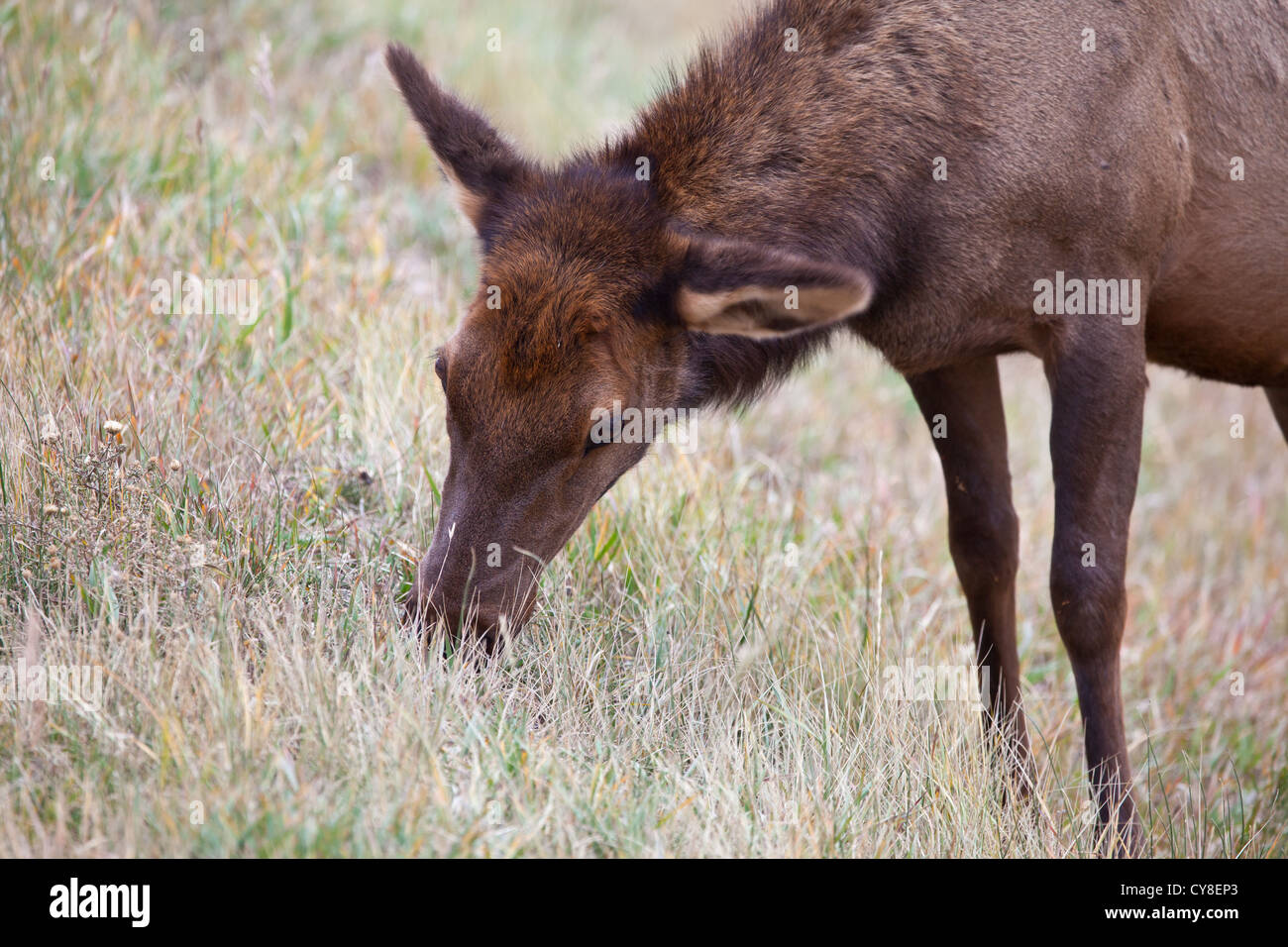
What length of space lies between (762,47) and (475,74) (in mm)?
6367

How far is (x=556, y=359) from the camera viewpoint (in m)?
3.88

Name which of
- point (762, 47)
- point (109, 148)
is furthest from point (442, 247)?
point (762, 47)

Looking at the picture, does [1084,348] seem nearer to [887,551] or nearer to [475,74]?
[887,551]

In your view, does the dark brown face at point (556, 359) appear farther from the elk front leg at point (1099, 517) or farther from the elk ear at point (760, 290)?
the elk front leg at point (1099, 517)

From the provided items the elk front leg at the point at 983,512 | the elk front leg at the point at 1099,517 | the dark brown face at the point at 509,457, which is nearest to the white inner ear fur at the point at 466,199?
the dark brown face at the point at 509,457

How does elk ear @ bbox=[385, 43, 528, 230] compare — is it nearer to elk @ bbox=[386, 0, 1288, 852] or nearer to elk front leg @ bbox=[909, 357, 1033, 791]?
elk @ bbox=[386, 0, 1288, 852]

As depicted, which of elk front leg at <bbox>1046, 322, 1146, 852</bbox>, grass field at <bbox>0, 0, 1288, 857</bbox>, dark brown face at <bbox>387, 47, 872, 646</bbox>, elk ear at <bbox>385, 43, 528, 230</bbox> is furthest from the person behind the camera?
elk front leg at <bbox>1046, 322, 1146, 852</bbox>

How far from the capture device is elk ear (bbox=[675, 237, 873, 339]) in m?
3.51

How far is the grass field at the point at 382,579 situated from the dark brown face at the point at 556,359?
331mm

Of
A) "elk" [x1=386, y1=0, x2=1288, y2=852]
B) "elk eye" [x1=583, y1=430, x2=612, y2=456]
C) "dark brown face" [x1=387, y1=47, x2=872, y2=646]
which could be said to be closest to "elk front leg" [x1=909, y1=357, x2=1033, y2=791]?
"elk" [x1=386, y1=0, x2=1288, y2=852]

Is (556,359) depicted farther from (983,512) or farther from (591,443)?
(983,512)

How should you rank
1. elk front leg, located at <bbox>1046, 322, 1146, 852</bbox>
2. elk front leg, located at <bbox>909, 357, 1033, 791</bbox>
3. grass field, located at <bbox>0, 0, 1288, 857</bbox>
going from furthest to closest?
elk front leg, located at <bbox>909, 357, 1033, 791</bbox>, elk front leg, located at <bbox>1046, 322, 1146, 852</bbox>, grass field, located at <bbox>0, 0, 1288, 857</bbox>

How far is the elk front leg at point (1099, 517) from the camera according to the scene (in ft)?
14.7

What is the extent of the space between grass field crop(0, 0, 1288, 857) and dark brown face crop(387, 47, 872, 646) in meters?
0.33
